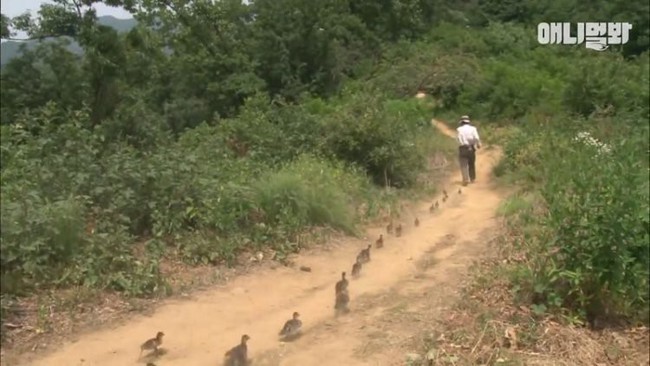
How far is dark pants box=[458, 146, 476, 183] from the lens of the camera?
35.5 ft

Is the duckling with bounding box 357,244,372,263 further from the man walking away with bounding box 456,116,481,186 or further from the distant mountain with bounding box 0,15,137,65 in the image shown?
the distant mountain with bounding box 0,15,137,65

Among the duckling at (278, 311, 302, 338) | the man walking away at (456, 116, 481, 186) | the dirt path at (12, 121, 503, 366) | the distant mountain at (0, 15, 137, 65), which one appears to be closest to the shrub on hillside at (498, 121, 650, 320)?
the dirt path at (12, 121, 503, 366)

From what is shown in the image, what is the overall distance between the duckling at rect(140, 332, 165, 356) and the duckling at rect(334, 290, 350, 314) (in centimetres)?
127

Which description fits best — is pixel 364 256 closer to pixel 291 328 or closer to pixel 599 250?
pixel 291 328

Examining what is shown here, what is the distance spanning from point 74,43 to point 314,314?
13.1 m

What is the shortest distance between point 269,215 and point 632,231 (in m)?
3.21

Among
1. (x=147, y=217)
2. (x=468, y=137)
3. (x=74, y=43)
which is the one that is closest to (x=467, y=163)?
(x=468, y=137)

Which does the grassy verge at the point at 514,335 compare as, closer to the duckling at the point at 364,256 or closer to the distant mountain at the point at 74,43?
the duckling at the point at 364,256

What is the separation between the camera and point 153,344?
13.8 feet

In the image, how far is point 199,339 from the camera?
4.50 meters

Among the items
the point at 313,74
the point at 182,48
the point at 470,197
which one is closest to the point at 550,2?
the point at 470,197

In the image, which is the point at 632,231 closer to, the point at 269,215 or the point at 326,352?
the point at 326,352

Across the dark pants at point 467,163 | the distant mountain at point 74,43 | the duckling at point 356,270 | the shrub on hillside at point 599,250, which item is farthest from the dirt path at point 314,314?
the distant mountain at point 74,43

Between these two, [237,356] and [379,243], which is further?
[379,243]
